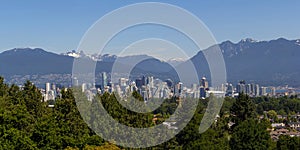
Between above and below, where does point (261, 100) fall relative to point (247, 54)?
below

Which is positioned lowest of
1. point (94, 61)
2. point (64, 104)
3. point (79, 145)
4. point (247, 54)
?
point (79, 145)

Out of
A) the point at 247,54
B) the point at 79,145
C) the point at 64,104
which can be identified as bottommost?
the point at 79,145

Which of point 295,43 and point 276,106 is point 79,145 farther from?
point 295,43

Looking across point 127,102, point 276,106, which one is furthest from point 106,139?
point 276,106

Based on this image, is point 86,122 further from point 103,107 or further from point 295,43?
point 295,43

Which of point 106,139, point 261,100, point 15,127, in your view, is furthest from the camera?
point 261,100

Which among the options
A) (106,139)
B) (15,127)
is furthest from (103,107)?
(15,127)

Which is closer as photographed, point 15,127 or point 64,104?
point 15,127

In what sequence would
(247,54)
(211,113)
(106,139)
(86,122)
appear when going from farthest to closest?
(247,54)
(211,113)
(86,122)
(106,139)

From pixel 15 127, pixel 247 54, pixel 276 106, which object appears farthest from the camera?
pixel 247 54
